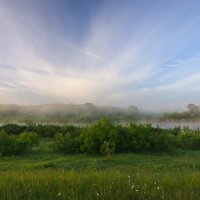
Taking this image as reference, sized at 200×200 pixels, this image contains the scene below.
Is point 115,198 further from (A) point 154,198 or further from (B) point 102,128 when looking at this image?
(B) point 102,128

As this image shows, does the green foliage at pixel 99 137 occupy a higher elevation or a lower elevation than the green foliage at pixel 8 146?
higher

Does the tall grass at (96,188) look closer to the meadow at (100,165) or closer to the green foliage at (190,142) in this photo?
the meadow at (100,165)

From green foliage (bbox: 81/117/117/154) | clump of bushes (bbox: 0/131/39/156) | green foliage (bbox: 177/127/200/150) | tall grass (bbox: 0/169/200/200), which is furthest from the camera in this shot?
green foliage (bbox: 177/127/200/150)

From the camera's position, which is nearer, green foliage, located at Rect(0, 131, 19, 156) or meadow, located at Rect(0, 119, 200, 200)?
meadow, located at Rect(0, 119, 200, 200)

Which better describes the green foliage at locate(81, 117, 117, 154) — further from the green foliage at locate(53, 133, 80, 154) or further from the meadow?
the green foliage at locate(53, 133, 80, 154)

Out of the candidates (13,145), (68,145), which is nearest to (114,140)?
(68,145)

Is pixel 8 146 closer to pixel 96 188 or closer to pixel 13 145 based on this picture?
pixel 13 145

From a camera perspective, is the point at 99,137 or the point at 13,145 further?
the point at 99,137

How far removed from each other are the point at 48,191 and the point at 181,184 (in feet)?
8.35

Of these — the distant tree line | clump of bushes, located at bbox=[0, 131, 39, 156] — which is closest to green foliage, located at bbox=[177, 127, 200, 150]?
the distant tree line

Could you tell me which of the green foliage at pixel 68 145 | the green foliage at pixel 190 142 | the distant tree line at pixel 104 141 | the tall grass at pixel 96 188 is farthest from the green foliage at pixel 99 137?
the tall grass at pixel 96 188

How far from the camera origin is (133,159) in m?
17.1

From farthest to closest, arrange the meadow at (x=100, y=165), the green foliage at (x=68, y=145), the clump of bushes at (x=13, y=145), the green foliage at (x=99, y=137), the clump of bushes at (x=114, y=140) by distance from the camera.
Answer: the green foliage at (x=68, y=145), the clump of bushes at (x=114, y=140), the green foliage at (x=99, y=137), the clump of bushes at (x=13, y=145), the meadow at (x=100, y=165)

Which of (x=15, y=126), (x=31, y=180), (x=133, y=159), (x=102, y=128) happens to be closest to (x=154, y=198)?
(x=31, y=180)
